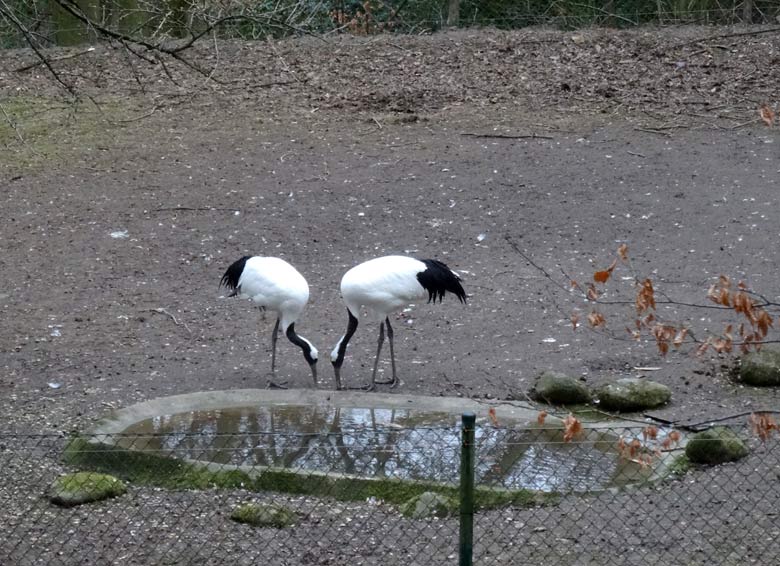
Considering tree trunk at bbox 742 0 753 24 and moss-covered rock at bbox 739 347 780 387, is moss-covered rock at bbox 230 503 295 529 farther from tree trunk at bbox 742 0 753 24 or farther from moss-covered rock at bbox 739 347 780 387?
tree trunk at bbox 742 0 753 24

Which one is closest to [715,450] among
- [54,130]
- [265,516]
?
[265,516]

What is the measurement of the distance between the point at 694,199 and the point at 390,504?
6676 mm

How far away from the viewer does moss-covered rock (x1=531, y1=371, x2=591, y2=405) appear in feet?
23.5

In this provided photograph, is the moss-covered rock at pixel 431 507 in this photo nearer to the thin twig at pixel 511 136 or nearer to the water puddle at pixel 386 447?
the water puddle at pixel 386 447

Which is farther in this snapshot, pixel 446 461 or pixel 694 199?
pixel 694 199

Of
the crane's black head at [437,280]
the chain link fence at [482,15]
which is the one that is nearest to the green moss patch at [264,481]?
the crane's black head at [437,280]

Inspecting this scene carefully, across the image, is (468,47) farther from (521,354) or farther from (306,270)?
(521,354)

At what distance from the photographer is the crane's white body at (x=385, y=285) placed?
26.1 ft

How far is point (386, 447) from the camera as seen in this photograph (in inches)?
255

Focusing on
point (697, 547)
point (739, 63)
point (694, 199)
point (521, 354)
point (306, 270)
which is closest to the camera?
point (697, 547)

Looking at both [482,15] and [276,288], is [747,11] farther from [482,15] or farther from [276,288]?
[276,288]

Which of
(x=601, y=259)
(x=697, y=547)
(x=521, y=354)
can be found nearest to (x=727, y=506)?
(x=697, y=547)

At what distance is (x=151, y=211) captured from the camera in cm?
1139

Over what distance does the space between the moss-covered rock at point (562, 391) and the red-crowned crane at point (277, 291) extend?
160 centimetres
